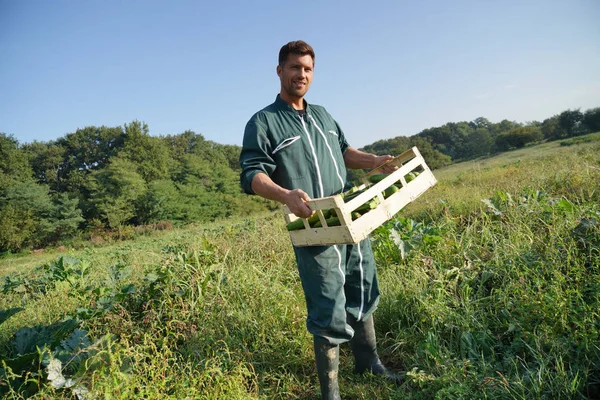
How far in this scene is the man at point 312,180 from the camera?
2.15 meters

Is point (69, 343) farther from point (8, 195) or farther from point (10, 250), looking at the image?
point (8, 195)

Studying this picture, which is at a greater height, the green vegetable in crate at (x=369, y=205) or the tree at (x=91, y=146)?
the tree at (x=91, y=146)

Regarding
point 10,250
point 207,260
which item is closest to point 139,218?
point 10,250

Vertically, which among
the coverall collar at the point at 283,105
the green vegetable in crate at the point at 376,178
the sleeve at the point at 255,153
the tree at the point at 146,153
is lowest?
the green vegetable in crate at the point at 376,178

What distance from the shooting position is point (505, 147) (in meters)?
38.0

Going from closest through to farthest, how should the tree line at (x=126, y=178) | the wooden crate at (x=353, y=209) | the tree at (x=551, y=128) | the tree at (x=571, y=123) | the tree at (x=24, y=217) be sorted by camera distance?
1. the wooden crate at (x=353, y=209)
2. the tree at (x=24, y=217)
3. the tree line at (x=126, y=178)
4. the tree at (x=571, y=123)
5. the tree at (x=551, y=128)

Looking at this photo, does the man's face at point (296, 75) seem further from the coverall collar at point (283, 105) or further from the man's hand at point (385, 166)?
the man's hand at point (385, 166)

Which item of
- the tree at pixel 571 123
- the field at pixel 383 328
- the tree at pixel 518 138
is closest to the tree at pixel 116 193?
the field at pixel 383 328

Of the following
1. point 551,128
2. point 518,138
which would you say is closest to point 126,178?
point 518,138

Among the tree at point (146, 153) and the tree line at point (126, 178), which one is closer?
the tree line at point (126, 178)

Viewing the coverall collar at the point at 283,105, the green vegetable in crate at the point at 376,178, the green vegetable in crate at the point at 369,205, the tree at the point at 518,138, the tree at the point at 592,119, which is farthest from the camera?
the tree at the point at 518,138

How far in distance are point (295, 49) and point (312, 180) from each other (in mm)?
875

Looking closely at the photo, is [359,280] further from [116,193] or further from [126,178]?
[116,193]

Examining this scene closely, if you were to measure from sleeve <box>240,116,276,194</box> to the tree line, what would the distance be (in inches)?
1072
